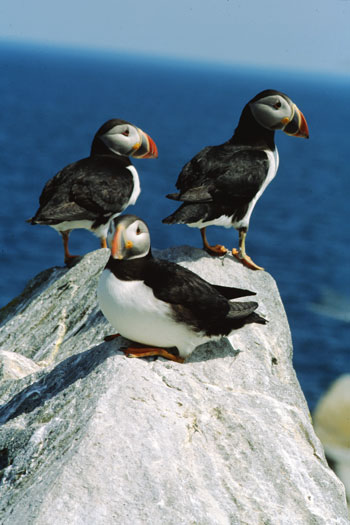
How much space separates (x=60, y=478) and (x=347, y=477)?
14263 millimetres

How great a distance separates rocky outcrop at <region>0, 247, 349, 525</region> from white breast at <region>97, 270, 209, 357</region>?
0.20 metres

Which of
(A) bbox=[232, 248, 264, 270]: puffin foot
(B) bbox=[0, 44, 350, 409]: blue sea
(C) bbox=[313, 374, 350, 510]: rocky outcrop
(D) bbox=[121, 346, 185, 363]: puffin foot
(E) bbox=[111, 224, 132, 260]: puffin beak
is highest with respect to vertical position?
(E) bbox=[111, 224, 132, 260]: puffin beak

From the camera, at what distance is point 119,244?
17.4ft

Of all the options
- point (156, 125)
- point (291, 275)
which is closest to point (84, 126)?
point (156, 125)

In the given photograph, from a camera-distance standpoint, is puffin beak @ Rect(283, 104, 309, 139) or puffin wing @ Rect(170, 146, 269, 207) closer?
puffin wing @ Rect(170, 146, 269, 207)

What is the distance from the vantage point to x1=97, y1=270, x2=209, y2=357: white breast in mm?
5305

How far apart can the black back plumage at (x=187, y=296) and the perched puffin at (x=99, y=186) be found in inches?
137

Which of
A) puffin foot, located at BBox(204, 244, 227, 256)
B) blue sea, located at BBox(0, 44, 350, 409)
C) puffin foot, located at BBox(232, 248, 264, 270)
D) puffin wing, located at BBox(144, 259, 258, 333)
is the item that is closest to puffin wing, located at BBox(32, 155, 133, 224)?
puffin foot, located at BBox(204, 244, 227, 256)

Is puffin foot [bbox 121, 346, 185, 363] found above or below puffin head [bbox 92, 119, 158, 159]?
below

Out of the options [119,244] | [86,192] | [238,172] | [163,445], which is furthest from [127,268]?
[86,192]

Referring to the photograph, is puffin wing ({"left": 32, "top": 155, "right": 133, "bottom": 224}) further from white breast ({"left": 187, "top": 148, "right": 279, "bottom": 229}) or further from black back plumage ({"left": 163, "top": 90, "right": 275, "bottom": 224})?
white breast ({"left": 187, "top": 148, "right": 279, "bottom": 229})

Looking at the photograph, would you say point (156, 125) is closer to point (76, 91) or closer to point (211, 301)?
point (76, 91)

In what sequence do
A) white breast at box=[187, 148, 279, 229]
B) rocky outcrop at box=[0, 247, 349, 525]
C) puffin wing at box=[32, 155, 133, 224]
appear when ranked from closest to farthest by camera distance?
1. rocky outcrop at box=[0, 247, 349, 525]
2. white breast at box=[187, 148, 279, 229]
3. puffin wing at box=[32, 155, 133, 224]

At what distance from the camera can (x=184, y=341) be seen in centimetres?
564
